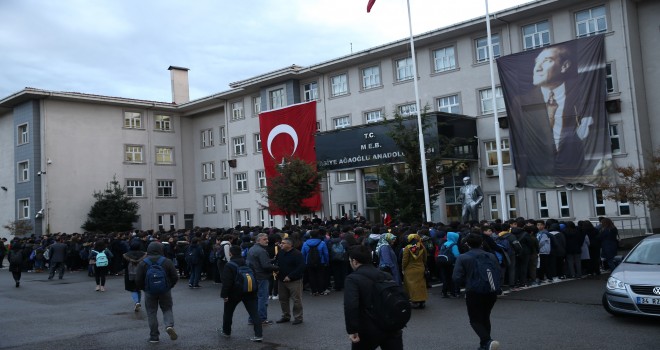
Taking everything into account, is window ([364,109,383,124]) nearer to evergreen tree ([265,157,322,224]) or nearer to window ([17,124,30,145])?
evergreen tree ([265,157,322,224])

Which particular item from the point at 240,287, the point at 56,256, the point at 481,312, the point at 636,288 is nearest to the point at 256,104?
the point at 56,256

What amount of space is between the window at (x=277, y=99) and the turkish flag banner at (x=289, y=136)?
8.72ft

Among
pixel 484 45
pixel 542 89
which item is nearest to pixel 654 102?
pixel 542 89

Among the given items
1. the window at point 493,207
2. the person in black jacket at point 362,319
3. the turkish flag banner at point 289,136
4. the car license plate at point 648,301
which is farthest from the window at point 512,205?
the person in black jacket at point 362,319

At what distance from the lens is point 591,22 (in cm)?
2845

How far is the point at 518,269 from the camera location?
48.8 feet

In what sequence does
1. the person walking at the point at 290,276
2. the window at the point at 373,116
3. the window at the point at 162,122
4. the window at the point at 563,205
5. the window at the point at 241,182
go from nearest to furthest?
the person walking at the point at 290,276, the window at the point at 563,205, the window at the point at 373,116, the window at the point at 241,182, the window at the point at 162,122

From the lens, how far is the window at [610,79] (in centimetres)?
2744

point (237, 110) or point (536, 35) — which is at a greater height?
point (237, 110)

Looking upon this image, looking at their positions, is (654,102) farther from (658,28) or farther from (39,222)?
(39,222)

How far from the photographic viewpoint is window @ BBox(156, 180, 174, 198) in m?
48.8

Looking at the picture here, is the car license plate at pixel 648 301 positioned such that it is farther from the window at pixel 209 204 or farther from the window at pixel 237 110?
the window at pixel 209 204

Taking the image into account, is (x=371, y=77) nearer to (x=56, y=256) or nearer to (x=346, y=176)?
(x=346, y=176)

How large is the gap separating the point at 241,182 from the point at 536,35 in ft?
Answer: 79.6
